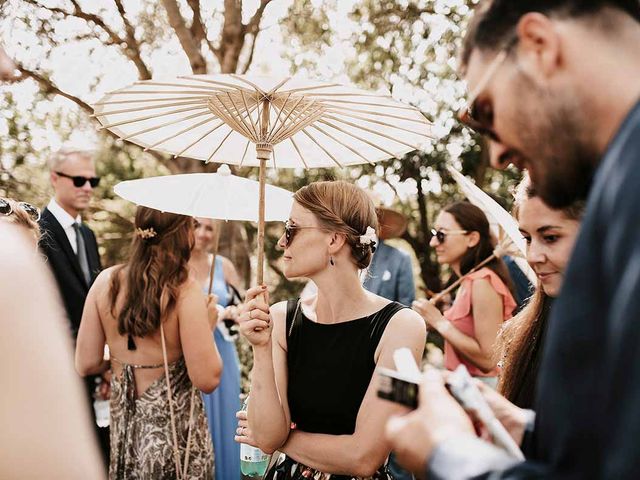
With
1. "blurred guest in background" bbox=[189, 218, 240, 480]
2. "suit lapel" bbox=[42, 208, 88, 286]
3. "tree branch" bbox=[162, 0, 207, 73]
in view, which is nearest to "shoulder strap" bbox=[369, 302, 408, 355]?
"blurred guest in background" bbox=[189, 218, 240, 480]

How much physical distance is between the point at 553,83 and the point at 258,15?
31.1ft

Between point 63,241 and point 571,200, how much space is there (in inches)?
180

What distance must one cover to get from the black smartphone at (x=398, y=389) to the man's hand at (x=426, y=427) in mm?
28

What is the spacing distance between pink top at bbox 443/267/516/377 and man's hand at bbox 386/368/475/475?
3217 mm

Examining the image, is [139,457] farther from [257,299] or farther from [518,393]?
[518,393]

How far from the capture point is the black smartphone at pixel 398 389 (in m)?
1.33

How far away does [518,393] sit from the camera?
251 centimetres

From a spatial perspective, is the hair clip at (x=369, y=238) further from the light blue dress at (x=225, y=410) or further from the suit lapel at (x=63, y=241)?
the suit lapel at (x=63, y=241)

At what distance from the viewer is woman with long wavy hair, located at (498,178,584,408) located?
8.06ft

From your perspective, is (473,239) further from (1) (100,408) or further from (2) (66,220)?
(2) (66,220)

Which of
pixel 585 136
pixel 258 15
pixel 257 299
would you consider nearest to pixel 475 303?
pixel 257 299

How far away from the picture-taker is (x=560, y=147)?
1.14m

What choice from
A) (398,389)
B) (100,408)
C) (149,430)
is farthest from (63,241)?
(398,389)

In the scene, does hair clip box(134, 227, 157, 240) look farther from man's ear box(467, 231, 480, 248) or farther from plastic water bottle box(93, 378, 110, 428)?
man's ear box(467, 231, 480, 248)
